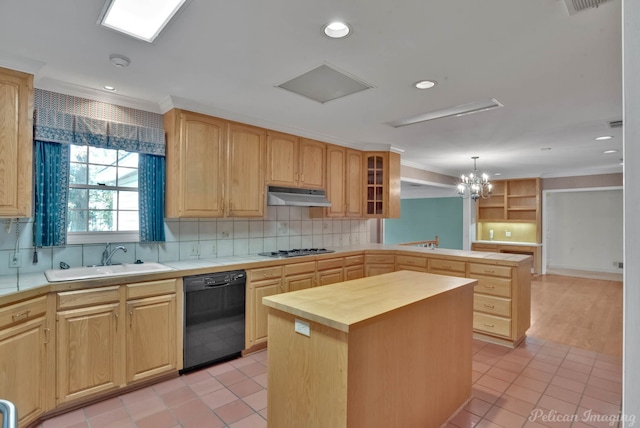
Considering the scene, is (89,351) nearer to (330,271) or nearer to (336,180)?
(330,271)

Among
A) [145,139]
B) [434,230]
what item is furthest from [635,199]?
[434,230]

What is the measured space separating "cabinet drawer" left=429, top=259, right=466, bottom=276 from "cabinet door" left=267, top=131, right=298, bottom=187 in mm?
1955

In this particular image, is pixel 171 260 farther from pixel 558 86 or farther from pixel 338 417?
pixel 558 86

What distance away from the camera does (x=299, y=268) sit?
12.0 feet

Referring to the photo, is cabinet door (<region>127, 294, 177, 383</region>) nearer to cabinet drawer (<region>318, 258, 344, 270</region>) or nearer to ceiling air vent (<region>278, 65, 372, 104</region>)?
cabinet drawer (<region>318, 258, 344, 270</region>)

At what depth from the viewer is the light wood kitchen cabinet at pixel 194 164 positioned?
10.0 ft

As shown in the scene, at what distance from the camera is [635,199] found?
55 cm

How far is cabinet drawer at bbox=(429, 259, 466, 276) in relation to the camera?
3881mm

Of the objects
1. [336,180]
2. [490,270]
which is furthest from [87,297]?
[490,270]

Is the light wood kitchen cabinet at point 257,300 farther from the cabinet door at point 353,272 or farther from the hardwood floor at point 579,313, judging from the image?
the hardwood floor at point 579,313

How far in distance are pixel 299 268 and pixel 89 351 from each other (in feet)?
6.38

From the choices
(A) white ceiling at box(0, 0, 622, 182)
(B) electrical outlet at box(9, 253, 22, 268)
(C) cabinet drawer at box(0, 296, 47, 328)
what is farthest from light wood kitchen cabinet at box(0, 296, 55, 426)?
(A) white ceiling at box(0, 0, 622, 182)

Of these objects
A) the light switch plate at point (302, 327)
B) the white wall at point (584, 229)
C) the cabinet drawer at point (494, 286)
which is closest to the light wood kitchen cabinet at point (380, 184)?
the cabinet drawer at point (494, 286)

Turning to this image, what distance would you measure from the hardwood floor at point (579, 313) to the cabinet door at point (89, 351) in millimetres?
4217
